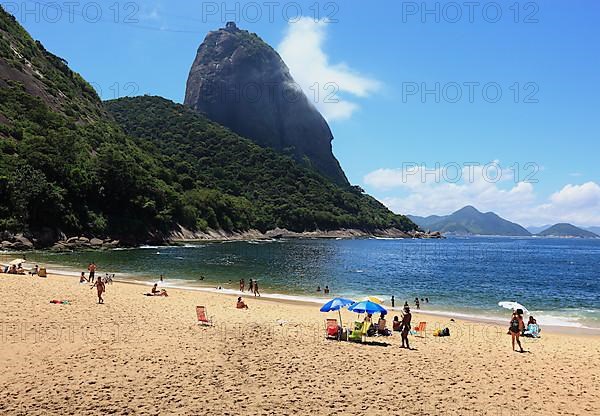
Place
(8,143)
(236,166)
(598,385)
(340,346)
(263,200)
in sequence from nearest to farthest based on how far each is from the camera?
(598,385) < (340,346) < (8,143) < (263,200) < (236,166)

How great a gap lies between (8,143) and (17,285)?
5735 centimetres

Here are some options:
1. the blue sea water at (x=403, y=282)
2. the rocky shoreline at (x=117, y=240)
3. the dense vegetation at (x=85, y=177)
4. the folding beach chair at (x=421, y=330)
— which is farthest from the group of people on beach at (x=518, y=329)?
the dense vegetation at (x=85, y=177)

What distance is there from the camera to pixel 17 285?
25.7m

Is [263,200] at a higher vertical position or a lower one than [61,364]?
higher

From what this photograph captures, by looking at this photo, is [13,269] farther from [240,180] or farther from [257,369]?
[240,180]

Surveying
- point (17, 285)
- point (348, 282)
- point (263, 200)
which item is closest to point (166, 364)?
point (17, 285)

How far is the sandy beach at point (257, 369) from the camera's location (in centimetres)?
1077

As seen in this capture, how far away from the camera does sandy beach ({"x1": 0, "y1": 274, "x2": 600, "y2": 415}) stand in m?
10.8

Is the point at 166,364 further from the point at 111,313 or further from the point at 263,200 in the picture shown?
the point at 263,200

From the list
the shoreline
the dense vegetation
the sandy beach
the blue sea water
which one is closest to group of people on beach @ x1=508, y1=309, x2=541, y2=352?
the sandy beach

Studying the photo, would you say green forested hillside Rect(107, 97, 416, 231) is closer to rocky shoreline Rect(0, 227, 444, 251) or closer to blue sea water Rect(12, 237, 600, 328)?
rocky shoreline Rect(0, 227, 444, 251)

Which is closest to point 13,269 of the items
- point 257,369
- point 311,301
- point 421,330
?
point 311,301

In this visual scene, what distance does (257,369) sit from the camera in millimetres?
13289

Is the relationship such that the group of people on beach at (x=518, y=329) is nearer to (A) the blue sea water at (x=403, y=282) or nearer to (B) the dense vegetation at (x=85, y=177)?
(A) the blue sea water at (x=403, y=282)
